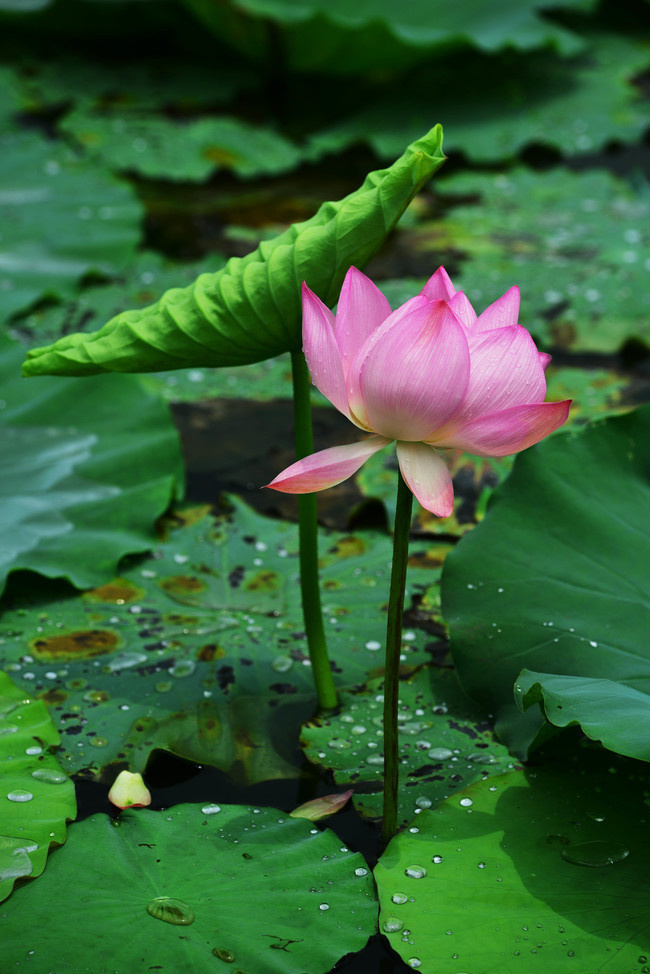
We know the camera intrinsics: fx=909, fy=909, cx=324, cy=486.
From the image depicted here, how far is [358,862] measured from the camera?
0.93 metres

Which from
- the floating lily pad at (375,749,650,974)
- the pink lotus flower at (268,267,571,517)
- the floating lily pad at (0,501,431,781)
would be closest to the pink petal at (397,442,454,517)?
the pink lotus flower at (268,267,571,517)

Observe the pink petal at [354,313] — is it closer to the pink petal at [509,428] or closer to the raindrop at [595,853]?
the pink petal at [509,428]

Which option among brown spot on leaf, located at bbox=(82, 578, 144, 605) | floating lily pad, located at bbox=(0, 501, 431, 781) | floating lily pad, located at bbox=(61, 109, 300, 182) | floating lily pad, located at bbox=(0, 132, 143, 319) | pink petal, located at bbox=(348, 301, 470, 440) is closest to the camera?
pink petal, located at bbox=(348, 301, 470, 440)

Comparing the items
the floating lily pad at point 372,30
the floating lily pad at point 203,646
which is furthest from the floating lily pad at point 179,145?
the floating lily pad at point 203,646

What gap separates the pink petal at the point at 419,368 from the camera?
76 cm

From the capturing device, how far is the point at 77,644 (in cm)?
125

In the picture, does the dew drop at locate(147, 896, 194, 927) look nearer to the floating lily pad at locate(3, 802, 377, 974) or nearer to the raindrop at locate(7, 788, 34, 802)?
the floating lily pad at locate(3, 802, 377, 974)

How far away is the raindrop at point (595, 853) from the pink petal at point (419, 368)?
45cm

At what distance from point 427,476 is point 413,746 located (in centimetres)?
43

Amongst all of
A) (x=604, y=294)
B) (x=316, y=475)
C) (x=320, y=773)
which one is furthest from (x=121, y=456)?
(x=604, y=294)

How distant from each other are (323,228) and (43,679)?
68 cm

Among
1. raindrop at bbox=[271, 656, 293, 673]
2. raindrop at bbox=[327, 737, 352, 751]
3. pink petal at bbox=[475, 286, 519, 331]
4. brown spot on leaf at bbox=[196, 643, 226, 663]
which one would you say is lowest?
raindrop at bbox=[327, 737, 352, 751]

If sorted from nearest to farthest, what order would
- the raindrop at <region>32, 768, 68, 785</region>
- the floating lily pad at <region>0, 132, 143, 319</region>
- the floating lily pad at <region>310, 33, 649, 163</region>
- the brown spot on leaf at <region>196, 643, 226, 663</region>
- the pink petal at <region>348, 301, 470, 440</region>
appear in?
the pink petal at <region>348, 301, 470, 440</region> → the raindrop at <region>32, 768, 68, 785</region> → the brown spot on leaf at <region>196, 643, 226, 663</region> → the floating lily pad at <region>0, 132, 143, 319</region> → the floating lily pad at <region>310, 33, 649, 163</region>

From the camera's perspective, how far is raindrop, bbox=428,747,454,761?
1069 millimetres
